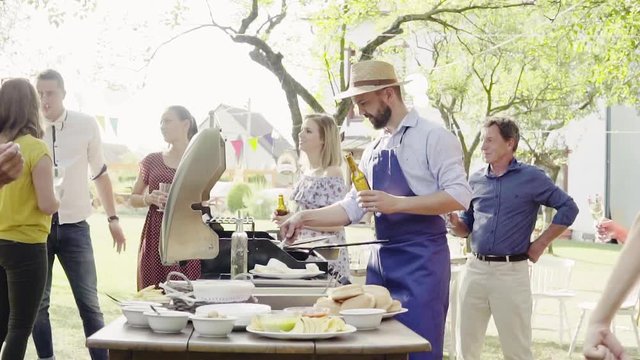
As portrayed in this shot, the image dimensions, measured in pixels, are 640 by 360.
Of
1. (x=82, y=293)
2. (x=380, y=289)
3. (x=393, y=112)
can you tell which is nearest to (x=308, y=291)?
(x=380, y=289)

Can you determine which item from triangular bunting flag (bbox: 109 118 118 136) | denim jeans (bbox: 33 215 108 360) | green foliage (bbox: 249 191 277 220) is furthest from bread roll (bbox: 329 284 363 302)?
green foliage (bbox: 249 191 277 220)

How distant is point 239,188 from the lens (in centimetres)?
2314

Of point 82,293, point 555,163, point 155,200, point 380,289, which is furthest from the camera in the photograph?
point 555,163

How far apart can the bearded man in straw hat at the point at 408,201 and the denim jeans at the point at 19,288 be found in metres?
1.29

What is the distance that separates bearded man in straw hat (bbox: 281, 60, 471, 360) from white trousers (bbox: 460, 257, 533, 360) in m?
1.55

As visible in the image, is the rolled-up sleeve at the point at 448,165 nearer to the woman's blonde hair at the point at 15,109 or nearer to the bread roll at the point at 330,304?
the bread roll at the point at 330,304

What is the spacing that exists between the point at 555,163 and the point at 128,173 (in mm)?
10102

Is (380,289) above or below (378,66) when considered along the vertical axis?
below

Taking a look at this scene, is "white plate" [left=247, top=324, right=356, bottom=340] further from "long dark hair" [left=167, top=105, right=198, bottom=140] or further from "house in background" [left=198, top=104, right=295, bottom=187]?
"house in background" [left=198, top=104, right=295, bottom=187]

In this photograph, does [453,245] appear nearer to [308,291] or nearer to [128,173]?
[308,291]

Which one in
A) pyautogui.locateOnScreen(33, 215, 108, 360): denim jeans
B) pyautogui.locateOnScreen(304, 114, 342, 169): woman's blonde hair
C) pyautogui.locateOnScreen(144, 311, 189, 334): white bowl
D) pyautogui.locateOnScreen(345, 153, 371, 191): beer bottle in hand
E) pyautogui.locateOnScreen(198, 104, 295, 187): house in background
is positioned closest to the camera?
pyautogui.locateOnScreen(144, 311, 189, 334): white bowl

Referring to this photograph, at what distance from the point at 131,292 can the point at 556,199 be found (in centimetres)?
743

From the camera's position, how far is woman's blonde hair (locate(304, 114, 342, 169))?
5.34m

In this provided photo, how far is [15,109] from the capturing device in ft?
13.7
